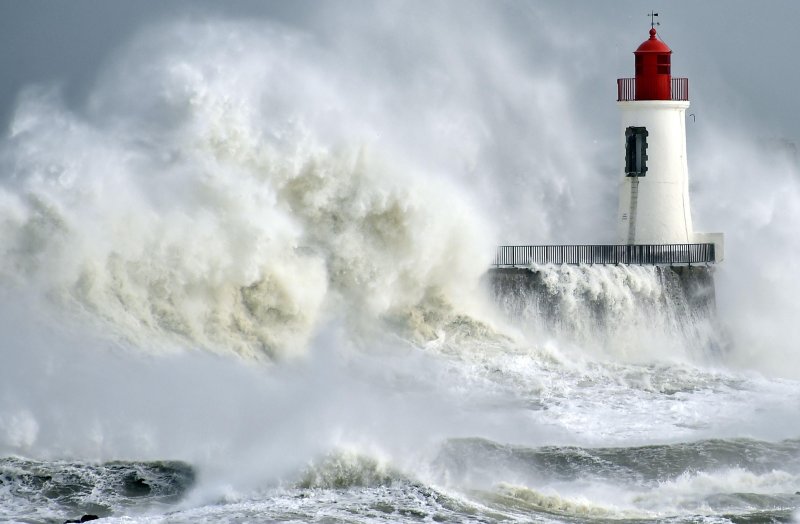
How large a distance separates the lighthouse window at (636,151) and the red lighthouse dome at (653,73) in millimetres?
592

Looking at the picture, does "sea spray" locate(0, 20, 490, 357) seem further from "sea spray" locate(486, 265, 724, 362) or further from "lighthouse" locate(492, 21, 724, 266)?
"lighthouse" locate(492, 21, 724, 266)

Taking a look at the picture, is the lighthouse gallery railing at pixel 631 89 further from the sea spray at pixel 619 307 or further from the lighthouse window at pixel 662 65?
the sea spray at pixel 619 307

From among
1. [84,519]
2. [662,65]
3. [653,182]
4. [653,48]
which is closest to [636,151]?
[653,182]

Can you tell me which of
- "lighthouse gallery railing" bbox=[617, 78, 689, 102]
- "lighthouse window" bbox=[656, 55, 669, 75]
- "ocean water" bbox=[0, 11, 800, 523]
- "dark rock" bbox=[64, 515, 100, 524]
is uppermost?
"lighthouse window" bbox=[656, 55, 669, 75]

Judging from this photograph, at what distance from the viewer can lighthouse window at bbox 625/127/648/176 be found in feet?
97.3

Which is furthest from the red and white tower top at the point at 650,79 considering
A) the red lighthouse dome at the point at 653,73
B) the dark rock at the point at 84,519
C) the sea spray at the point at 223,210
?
the dark rock at the point at 84,519

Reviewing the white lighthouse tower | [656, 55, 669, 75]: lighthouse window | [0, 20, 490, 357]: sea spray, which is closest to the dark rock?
[0, 20, 490, 357]: sea spray

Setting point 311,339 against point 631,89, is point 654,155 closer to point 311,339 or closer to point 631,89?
point 631,89

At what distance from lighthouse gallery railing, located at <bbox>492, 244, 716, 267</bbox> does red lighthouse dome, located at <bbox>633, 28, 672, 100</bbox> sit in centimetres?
257

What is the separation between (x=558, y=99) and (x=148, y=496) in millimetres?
16722

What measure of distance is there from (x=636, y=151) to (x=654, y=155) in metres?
0.32

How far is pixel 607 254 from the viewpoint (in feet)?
96.5

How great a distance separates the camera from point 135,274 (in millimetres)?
24312

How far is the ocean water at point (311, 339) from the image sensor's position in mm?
19375
